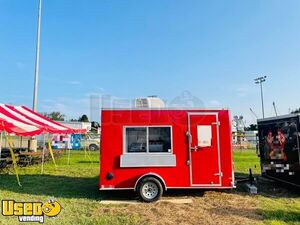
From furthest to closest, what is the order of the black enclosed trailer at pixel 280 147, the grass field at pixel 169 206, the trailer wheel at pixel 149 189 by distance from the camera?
the black enclosed trailer at pixel 280 147, the trailer wheel at pixel 149 189, the grass field at pixel 169 206

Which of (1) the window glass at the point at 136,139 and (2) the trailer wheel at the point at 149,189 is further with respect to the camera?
(1) the window glass at the point at 136,139

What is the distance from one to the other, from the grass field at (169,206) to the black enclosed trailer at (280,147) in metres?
0.61

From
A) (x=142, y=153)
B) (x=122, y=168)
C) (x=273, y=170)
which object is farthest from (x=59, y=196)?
(x=273, y=170)

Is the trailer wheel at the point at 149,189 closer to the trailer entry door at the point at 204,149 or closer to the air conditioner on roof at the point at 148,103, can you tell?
the trailer entry door at the point at 204,149

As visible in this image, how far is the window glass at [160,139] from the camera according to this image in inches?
318

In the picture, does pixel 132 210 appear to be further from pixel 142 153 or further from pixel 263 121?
pixel 263 121

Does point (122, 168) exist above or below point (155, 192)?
above

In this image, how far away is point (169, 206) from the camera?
7.37m

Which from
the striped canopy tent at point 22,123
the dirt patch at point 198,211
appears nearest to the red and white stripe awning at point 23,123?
the striped canopy tent at point 22,123

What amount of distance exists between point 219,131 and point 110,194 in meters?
3.75

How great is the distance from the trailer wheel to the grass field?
0.84 feet

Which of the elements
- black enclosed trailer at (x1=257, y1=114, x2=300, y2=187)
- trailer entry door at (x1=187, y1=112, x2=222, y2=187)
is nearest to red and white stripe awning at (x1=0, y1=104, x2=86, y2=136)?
trailer entry door at (x1=187, y1=112, x2=222, y2=187)

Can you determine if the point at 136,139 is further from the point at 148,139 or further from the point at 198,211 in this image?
the point at 198,211

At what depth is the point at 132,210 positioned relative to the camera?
7.01m
